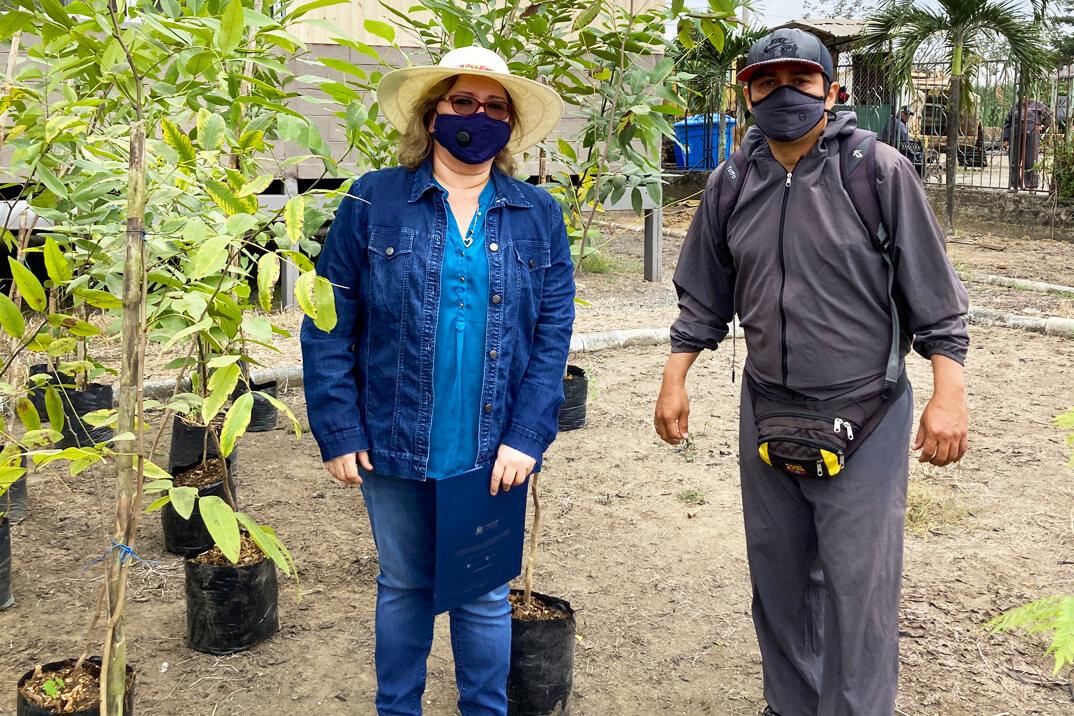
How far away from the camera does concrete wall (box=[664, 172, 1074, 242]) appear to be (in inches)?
547

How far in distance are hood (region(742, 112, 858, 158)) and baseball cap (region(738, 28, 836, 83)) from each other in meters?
0.11

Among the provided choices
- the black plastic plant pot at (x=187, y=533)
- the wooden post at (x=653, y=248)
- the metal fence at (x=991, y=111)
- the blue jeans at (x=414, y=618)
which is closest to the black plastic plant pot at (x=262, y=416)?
the black plastic plant pot at (x=187, y=533)

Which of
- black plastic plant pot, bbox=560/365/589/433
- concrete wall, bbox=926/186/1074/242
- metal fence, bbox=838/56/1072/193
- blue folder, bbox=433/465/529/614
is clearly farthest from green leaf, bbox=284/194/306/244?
metal fence, bbox=838/56/1072/193

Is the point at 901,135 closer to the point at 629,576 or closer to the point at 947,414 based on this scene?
the point at 629,576

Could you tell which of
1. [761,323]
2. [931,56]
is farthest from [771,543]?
[931,56]

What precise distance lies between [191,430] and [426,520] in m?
2.66

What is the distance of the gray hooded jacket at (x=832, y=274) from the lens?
8.43ft

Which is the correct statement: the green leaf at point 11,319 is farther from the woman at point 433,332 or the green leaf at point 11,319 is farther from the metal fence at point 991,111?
the metal fence at point 991,111

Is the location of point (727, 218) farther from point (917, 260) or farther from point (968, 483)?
point (968, 483)

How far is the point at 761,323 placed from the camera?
9.03ft

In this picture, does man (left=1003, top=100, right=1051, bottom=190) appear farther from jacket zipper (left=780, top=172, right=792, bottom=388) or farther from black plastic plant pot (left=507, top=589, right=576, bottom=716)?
black plastic plant pot (left=507, top=589, right=576, bottom=716)

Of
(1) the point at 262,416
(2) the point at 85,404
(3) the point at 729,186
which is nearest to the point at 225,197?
(3) the point at 729,186

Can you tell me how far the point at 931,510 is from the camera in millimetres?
4742

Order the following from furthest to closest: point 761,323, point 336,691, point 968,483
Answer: point 968,483
point 336,691
point 761,323
